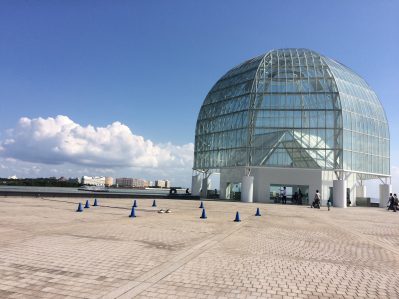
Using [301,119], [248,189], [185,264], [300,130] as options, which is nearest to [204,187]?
[248,189]

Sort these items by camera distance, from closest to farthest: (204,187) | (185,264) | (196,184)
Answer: (185,264) → (196,184) → (204,187)

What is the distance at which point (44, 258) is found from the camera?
8.87 meters

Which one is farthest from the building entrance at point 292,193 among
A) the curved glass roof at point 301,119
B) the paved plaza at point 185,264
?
the paved plaza at point 185,264

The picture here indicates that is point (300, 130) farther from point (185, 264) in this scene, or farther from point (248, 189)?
point (185, 264)

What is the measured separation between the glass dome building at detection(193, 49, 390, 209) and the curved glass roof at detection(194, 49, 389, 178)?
0.12m

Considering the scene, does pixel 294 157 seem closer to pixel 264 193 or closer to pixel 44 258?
pixel 264 193

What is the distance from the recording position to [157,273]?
7.78 meters

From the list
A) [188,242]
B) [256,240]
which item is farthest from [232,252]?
[256,240]

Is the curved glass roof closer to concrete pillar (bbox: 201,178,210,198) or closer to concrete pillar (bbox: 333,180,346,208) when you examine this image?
concrete pillar (bbox: 333,180,346,208)

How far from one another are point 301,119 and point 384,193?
17.1 metres

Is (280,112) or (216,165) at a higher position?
(280,112)

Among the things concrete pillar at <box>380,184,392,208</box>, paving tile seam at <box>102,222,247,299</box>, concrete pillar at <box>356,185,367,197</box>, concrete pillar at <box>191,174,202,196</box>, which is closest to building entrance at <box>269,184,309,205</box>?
concrete pillar at <box>356,185,367,197</box>

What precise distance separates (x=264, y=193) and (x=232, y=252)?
37536 mm

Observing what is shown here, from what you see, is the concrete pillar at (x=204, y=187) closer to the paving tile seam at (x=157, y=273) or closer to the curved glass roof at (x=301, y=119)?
the curved glass roof at (x=301, y=119)
